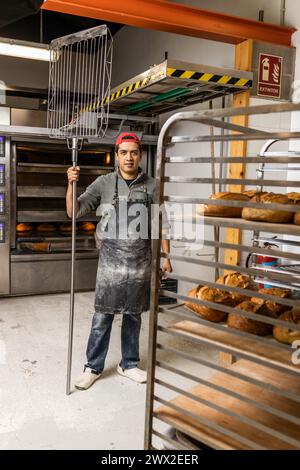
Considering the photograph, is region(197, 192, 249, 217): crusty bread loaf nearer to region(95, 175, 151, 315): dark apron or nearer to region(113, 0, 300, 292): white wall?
region(95, 175, 151, 315): dark apron

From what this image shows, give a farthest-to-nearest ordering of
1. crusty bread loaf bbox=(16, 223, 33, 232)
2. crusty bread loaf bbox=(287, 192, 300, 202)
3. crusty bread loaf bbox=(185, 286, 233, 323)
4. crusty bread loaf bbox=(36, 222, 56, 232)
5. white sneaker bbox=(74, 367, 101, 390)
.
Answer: crusty bread loaf bbox=(36, 222, 56, 232) → crusty bread loaf bbox=(16, 223, 33, 232) → white sneaker bbox=(74, 367, 101, 390) → crusty bread loaf bbox=(287, 192, 300, 202) → crusty bread loaf bbox=(185, 286, 233, 323)

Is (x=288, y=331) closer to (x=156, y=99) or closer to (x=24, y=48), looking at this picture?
(x=156, y=99)

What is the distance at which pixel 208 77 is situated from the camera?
3.25 metres

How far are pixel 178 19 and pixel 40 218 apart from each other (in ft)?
9.56

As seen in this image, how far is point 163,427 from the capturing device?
245 cm

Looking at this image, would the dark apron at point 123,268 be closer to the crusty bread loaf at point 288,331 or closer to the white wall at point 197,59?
the white wall at point 197,59

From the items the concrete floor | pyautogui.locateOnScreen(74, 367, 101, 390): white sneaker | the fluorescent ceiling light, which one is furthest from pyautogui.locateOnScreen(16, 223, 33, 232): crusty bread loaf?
pyautogui.locateOnScreen(74, 367, 101, 390): white sneaker

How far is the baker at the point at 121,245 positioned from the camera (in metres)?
2.97

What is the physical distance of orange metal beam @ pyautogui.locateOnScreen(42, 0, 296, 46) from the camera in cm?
325

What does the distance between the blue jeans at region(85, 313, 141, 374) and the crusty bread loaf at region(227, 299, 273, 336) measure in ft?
5.86

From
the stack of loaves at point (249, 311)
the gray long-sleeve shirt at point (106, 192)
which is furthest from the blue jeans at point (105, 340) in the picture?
the stack of loaves at point (249, 311)

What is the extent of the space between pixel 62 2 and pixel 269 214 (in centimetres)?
265

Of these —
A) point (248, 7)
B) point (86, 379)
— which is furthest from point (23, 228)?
point (248, 7)

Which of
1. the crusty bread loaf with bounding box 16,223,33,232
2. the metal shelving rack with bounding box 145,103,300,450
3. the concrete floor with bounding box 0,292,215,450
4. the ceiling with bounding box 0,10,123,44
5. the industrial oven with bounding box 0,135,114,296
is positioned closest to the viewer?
the metal shelving rack with bounding box 145,103,300,450
